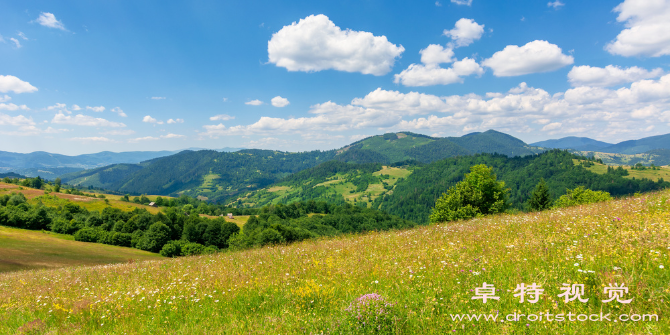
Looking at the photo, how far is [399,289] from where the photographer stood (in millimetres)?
5785

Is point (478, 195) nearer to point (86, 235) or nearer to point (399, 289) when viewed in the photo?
point (399, 289)

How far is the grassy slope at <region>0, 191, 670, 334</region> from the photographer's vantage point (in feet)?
14.5

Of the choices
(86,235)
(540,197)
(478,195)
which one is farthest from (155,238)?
(540,197)

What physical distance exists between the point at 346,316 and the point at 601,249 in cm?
578

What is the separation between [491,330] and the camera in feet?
Result: 13.3

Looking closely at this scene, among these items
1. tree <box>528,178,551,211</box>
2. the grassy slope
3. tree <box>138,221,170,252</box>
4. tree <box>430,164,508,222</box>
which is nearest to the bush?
tree <box>138,221,170,252</box>

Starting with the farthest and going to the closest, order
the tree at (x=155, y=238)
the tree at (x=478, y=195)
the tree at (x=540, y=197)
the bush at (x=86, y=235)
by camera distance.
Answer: the tree at (x=155, y=238)
the bush at (x=86, y=235)
the tree at (x=540, y=197)
the tree at (x=478, y=195)

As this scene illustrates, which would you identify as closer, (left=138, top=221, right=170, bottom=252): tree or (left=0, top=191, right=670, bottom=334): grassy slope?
(left=0, top=191, right=670, bottom=334): grassy slope

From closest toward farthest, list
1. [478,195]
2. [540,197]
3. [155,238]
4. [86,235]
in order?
[478,195], [540,197], [86,235], [155,238]

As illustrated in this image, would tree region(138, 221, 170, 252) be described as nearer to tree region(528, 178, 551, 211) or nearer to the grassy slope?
the grassy slope

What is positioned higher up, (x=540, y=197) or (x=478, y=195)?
(x=478, y=195)

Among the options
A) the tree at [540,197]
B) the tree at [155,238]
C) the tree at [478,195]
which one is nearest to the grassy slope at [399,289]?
the tree at [478,195]

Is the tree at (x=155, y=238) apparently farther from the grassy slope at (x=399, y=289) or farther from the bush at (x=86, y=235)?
the grassy slope at (x=399, y=289)

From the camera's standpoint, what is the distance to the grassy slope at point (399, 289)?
441 cm
